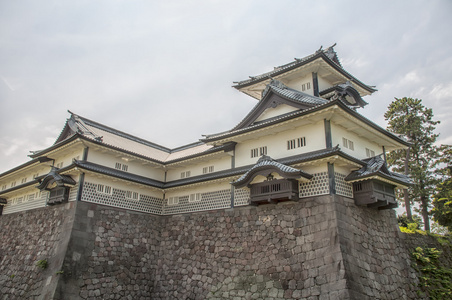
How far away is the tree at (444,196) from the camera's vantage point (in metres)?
24.5

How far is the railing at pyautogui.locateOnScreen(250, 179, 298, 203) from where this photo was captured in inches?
557

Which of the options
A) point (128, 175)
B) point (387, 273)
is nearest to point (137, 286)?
point (128, 175)

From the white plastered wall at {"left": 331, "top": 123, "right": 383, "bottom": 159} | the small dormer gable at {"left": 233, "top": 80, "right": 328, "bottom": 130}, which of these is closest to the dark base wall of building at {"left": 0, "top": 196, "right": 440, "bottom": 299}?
the white plastered wall at {"left": 331, "top": 123, "right": 383, "bottom": 159}

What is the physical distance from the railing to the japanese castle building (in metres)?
0.04

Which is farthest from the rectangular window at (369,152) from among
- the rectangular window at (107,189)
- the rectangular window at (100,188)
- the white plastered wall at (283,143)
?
the rectangular window at (100,188)

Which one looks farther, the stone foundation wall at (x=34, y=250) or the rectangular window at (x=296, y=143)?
the stone foundation wall at (x=34, y=250)

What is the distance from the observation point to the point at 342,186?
14133 mm

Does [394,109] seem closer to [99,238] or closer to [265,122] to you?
[265,122]

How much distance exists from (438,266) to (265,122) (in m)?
11.5

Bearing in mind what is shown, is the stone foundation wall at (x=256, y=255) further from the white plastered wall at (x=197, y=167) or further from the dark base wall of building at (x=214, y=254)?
the white plastered wall at (x=197, y=167)

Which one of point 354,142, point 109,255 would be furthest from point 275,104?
point 109,255

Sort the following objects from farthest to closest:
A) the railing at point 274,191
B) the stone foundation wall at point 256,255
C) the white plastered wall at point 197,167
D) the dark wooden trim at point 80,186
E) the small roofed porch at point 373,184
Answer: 1. the white plastered wall at point 197,167
2. the dark wooden trim at point 80,186
3. the railing at point 274,191
4. the small roofed porch at point 373,184
5. the stone foundation wall at point 256,255

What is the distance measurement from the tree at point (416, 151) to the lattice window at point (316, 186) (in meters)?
17.4

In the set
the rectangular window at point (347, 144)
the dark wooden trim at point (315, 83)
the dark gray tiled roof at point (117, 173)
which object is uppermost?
the dark wooden trim at point (315, 83)
